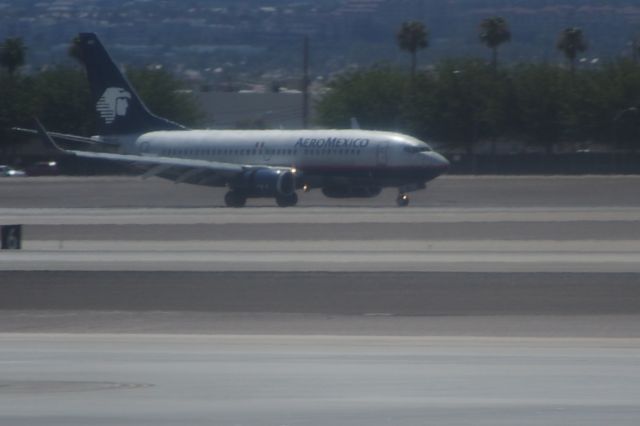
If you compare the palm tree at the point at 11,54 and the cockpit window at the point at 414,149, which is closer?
the cockpit window at the point at 414,149

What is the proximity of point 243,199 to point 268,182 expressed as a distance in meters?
1.95

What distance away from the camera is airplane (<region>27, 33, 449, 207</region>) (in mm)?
43375

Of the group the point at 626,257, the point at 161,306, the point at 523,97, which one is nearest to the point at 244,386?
the point at 161,306

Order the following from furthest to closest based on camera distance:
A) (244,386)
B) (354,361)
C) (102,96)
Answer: (102,96) → (354,361) → (244,386)

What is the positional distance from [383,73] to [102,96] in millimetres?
36269

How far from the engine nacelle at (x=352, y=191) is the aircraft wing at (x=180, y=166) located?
303 centimetres

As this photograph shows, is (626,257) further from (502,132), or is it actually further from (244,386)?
(502,132)

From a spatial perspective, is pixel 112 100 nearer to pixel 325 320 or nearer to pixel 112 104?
pixel 112 104

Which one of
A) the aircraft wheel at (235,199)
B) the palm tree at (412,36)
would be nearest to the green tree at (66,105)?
the palm tree at (412,36)

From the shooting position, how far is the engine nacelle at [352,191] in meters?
44.7

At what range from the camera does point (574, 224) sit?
108ft

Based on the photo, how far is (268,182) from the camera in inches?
1741

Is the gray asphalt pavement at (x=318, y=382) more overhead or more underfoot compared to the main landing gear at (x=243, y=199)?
more overhead

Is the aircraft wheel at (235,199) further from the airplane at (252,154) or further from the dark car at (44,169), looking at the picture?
the dark car at (44,169)
